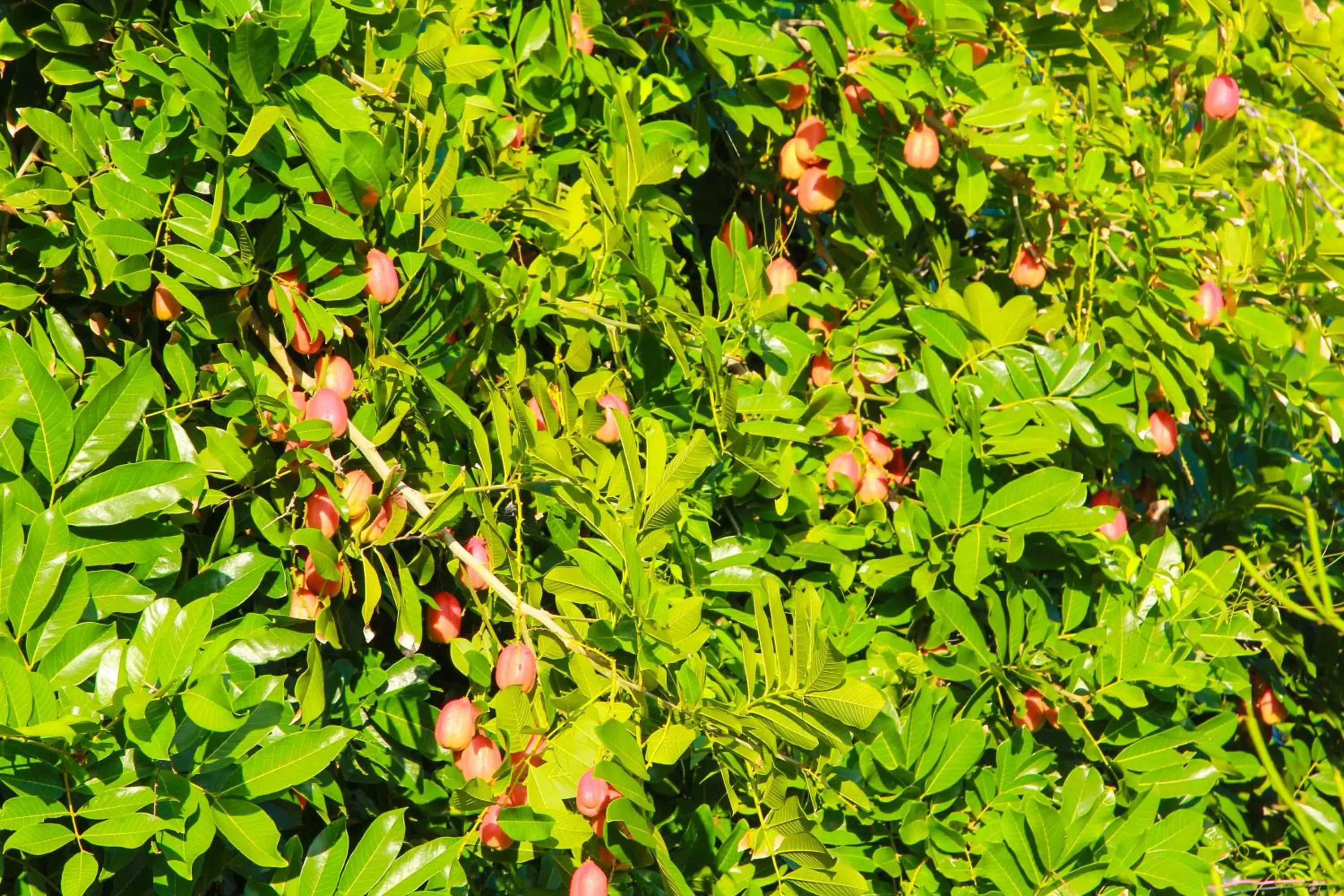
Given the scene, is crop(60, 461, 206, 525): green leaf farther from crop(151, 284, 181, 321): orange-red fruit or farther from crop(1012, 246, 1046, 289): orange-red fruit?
crop(1012, 246, 1046, 289): orange-red fruit

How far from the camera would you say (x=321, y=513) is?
1393 mm

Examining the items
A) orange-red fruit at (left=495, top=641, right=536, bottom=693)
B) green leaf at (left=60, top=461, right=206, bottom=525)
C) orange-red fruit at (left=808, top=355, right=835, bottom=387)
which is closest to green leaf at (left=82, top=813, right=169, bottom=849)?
green leaf at (left=60, top=461, right=206, bottom=525)

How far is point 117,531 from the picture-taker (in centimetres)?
121

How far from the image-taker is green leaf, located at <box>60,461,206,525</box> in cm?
116

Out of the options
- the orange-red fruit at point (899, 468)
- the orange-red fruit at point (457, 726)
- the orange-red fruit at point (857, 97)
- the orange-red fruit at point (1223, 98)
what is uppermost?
Result: the orange-red fruit at point (857, 97)

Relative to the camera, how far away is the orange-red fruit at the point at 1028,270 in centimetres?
205

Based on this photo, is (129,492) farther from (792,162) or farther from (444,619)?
(792,162)

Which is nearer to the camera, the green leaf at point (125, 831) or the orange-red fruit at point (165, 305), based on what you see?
the green leaf at point (125, 831)

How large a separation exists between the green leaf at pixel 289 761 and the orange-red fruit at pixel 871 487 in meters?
0.91

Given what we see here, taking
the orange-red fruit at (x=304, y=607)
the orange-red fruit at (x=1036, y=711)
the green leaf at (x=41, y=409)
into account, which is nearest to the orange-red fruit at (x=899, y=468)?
the orange-red fruit at (x=1036, y=711)

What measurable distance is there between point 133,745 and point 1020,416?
3.92ft

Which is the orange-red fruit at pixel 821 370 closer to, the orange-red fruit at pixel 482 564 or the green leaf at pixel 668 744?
the orange-red fruit at pixel 482 564

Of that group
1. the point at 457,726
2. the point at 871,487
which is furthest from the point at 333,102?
the point at 871,487

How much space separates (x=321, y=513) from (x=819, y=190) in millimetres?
917
